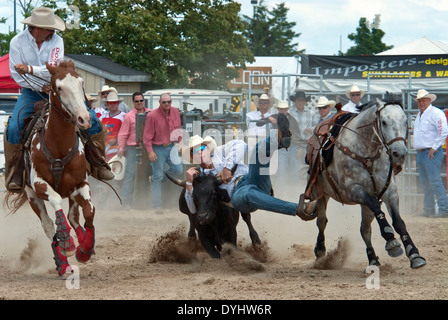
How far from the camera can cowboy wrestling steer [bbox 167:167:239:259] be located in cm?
787

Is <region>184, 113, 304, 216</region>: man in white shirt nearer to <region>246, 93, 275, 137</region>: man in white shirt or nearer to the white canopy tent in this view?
<region>246, 93, 275, 137</region>: man in white shirt

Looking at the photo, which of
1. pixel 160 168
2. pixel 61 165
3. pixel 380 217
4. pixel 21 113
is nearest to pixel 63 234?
pixel 61 165

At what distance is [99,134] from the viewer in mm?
7926

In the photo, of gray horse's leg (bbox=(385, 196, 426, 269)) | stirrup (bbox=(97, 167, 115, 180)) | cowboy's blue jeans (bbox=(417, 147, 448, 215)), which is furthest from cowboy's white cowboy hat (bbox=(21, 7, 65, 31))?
cowboy's blue jeans (bbox=(417, 147, 448, 215))

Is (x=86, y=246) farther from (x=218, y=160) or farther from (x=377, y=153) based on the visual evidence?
(x=377, y=153)

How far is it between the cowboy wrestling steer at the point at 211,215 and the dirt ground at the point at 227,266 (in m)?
0.16

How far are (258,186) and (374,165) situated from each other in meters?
1.21

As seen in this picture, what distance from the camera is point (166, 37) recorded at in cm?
2681

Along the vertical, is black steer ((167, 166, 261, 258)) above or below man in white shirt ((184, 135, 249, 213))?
below

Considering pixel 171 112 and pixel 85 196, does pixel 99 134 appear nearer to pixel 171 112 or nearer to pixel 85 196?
pixel 85 196

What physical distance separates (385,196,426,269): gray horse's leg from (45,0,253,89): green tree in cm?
1994

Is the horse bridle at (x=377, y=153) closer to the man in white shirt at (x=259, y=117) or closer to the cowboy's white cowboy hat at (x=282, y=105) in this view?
the man in white shirt at (x=259, y=117)
